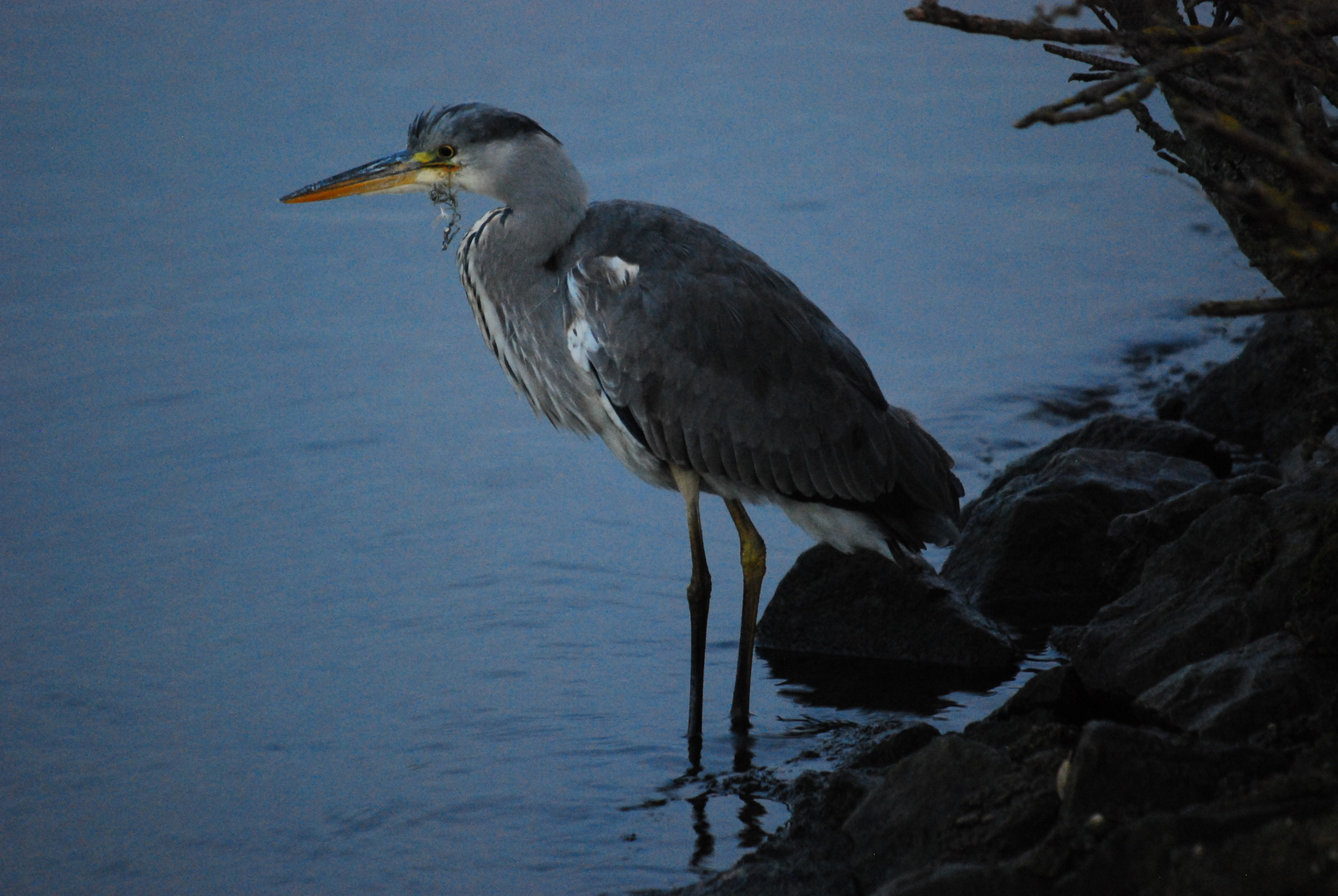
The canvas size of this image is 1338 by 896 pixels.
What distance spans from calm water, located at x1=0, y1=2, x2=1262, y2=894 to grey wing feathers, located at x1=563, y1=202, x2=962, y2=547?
84 centimetres

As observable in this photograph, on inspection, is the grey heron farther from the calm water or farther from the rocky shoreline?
the calm water

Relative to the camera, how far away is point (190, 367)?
985cm

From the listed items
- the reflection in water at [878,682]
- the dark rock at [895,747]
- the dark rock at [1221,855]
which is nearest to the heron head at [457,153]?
the reflection in water at [878,682]

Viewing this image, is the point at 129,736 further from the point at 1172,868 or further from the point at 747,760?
the point at 1172,868

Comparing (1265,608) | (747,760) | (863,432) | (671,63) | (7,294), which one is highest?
(671,63)

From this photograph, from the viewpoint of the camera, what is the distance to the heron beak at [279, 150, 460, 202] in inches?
241

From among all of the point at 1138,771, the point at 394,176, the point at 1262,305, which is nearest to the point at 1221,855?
the point at 1138,771

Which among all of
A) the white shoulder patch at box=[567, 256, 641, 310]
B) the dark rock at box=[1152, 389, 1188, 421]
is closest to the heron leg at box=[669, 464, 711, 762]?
the white shoulder patch at box=[567, 256, 641, 310]

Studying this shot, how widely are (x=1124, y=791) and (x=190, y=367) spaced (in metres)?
7.80

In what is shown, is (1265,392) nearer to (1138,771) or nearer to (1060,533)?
(1060,533)

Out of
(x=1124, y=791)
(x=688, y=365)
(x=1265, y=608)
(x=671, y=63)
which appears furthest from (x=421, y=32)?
(x=1124, y=791)

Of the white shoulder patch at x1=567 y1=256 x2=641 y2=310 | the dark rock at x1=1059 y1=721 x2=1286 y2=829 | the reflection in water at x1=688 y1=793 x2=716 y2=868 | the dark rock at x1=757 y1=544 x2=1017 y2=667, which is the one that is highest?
the white shoulder patch at x1=567 y1=256 x2=641 y2=310

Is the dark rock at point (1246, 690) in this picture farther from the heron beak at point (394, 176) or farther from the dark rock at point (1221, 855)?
the heron beak at point (394, 176)

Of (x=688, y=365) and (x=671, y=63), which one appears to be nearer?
(x=688, y=365)
